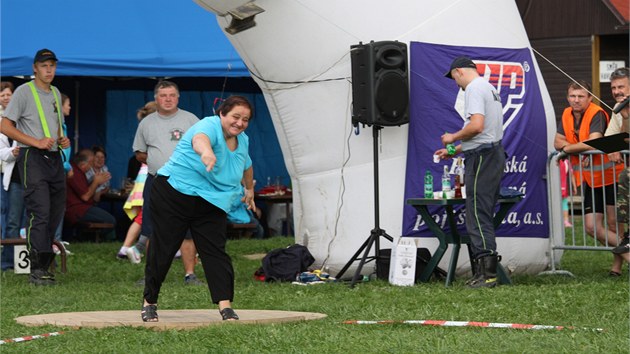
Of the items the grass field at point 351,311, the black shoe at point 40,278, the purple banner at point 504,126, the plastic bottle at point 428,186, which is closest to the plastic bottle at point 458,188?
the plastic bottle at point 428,186

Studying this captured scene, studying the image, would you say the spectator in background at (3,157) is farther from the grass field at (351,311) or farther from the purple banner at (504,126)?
the purple banner at (504,126)

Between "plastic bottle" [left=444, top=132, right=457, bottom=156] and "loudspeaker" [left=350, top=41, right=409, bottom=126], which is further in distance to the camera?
"loudspeaker" [left=350, top=41, right=409, bottom=126]

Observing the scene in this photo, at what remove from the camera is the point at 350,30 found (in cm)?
1151

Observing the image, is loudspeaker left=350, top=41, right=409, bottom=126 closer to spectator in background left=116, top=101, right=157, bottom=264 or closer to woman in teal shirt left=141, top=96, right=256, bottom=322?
spectator in background left=116, top=101, right=157, bottom=264

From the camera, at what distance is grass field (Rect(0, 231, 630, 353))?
269 inches

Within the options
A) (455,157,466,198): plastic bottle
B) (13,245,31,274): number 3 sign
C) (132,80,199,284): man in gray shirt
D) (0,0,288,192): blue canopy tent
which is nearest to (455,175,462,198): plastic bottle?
(455,157,466,198): plastic bottle

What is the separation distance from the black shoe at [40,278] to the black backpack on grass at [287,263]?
1.97m

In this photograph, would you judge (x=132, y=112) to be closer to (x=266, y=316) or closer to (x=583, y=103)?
(x=583, y=103)

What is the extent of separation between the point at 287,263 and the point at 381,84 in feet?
6.18

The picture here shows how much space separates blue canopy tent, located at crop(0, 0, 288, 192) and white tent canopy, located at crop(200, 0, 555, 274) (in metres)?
2.60

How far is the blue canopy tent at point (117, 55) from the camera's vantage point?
1500cm

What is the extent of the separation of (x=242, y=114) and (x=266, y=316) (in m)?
1.40

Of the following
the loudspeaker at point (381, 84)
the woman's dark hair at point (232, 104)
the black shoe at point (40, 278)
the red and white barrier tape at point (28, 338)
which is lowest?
the red and white barrier tape at point (28, 338)

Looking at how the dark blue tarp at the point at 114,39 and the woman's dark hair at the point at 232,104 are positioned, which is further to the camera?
the dark blue tarp at the point at 114,39
